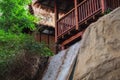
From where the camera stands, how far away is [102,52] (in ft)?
19.4

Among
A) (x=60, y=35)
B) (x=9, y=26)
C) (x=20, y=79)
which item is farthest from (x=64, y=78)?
(x=60, y=35)

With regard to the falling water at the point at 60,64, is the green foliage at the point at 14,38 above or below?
above

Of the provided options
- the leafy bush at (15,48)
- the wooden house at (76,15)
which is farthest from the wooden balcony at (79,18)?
the leafy bush at (15,48)

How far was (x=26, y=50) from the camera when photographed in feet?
A: 31.9

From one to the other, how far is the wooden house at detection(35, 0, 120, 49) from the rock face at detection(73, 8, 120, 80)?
6.31m

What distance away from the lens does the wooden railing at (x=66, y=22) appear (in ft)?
49.8

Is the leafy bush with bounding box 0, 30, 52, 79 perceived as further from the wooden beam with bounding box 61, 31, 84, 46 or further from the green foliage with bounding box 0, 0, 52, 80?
the wooden beam with bounding box 61, 31, 84, 46

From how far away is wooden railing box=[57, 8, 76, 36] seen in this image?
15166mm

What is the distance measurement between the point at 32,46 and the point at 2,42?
1101mm

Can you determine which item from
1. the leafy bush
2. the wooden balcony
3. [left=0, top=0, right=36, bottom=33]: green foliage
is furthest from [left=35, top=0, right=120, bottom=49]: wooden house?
the leafy bush

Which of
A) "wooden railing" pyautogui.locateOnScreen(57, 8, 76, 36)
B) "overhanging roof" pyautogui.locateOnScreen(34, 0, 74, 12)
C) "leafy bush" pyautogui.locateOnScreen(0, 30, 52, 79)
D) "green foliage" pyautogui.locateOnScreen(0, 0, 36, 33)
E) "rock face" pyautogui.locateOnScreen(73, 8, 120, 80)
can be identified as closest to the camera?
"rock face" pyautogui.locateOnScreen(73, 8, 120, 80)

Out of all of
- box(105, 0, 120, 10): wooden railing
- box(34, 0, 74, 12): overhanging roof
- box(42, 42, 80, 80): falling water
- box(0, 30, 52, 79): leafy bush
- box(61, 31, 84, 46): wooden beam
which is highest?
box(34, 0, 74, 12): overhanging roof

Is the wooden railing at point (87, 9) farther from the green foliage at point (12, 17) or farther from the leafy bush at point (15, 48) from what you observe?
the leafy bush at point (15, 48)

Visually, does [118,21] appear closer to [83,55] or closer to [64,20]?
[83,55]
